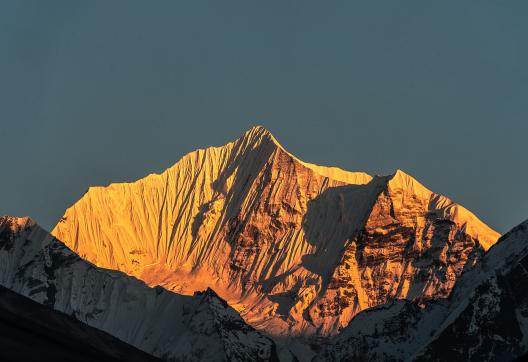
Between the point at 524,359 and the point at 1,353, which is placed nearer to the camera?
the point at 524,359

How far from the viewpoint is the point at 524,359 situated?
16788 centimetres

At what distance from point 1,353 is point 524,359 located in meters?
53.7

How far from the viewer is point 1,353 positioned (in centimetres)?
19938
